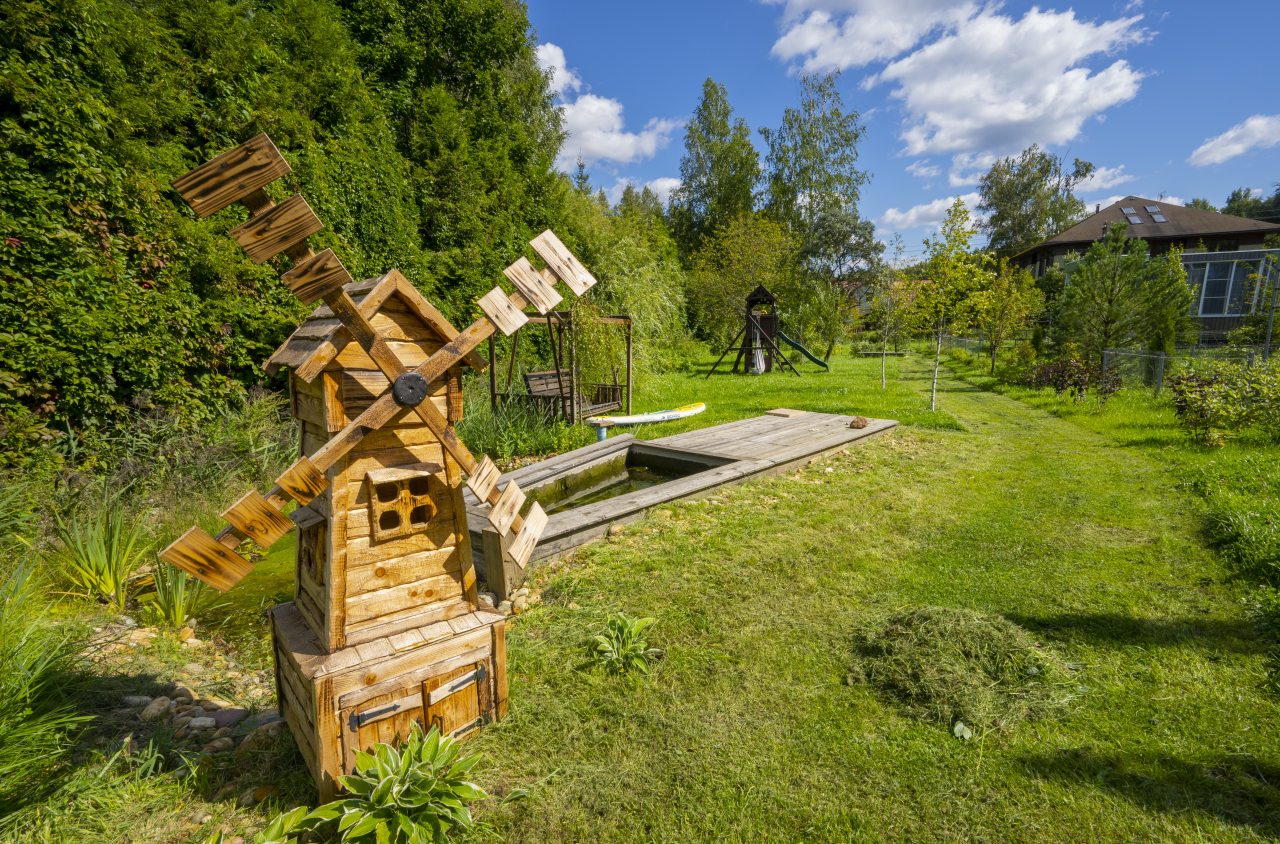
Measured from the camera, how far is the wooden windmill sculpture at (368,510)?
2.14 meters

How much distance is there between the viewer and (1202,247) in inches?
1191

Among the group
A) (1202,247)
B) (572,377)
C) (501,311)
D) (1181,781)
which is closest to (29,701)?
(501,311)

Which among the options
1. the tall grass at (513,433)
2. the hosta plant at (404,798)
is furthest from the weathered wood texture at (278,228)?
the tall grass at (513,433)

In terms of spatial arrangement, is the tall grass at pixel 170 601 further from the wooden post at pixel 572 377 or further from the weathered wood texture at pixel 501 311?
the wooden post at pixel 572 377

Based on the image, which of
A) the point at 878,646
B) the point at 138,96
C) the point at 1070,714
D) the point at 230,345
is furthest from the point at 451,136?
the point at 1070,714

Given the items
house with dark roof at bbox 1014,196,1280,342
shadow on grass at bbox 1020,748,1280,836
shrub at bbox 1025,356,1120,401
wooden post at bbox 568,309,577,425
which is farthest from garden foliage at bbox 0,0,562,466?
house with dark roof at bbox 1014,196,1280,342

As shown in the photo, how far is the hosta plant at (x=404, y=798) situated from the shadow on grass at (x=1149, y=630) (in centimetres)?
386

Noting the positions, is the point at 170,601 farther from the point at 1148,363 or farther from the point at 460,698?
the point at 1148,363

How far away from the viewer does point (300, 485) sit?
85.0 inches

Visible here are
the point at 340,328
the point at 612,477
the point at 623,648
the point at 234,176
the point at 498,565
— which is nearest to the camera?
the point at 234,176

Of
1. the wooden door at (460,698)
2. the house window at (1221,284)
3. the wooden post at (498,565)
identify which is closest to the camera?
the wooden door at (460,698)

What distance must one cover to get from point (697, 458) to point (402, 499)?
5.47 m

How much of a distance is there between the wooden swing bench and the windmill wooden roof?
6507mm

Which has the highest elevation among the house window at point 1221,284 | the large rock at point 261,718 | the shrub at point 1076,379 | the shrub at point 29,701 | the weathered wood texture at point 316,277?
the house window at point 1221,284
